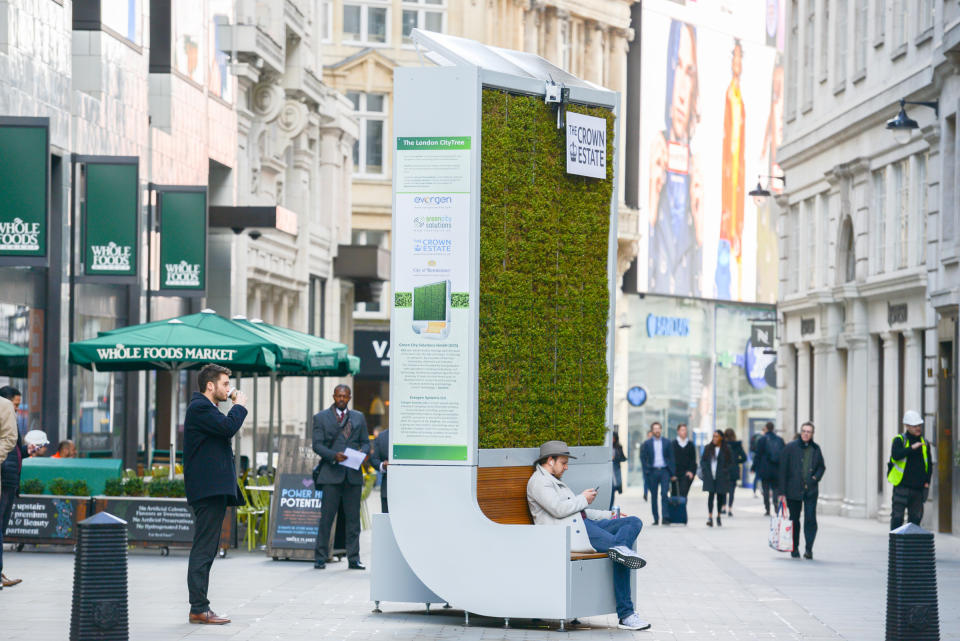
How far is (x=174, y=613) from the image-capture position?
45.7 feet

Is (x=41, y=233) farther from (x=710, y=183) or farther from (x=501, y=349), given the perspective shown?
(x=710, y=183)

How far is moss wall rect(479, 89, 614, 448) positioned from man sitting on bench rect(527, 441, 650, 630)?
34 cm

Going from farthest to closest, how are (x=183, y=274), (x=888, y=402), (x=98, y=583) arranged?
1. (x=888, y=402)
2. (x=183, y=274)
3. (x=98, y=583)

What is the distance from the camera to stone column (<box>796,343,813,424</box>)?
128 ft

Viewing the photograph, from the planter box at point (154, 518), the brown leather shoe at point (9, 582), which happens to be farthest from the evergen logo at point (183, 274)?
the brown leather shoe at point (9, 582)

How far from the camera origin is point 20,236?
19.7 metres

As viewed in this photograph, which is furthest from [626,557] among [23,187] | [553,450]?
[23,187]

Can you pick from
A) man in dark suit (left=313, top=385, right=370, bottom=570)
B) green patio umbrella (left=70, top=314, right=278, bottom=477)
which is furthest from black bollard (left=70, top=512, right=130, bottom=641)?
green patio umbrella (left=70, top=314, right=278, bottom=477)

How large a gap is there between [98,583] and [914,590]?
497 cm

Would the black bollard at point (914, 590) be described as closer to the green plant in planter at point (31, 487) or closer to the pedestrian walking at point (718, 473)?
the green plant in planter at point (31, 487)

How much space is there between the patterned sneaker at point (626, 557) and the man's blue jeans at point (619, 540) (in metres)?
0.13

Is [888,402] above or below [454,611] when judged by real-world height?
above

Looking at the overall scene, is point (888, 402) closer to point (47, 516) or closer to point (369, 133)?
point (47, 516)

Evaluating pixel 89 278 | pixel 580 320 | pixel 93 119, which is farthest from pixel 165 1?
pixel 580 320
